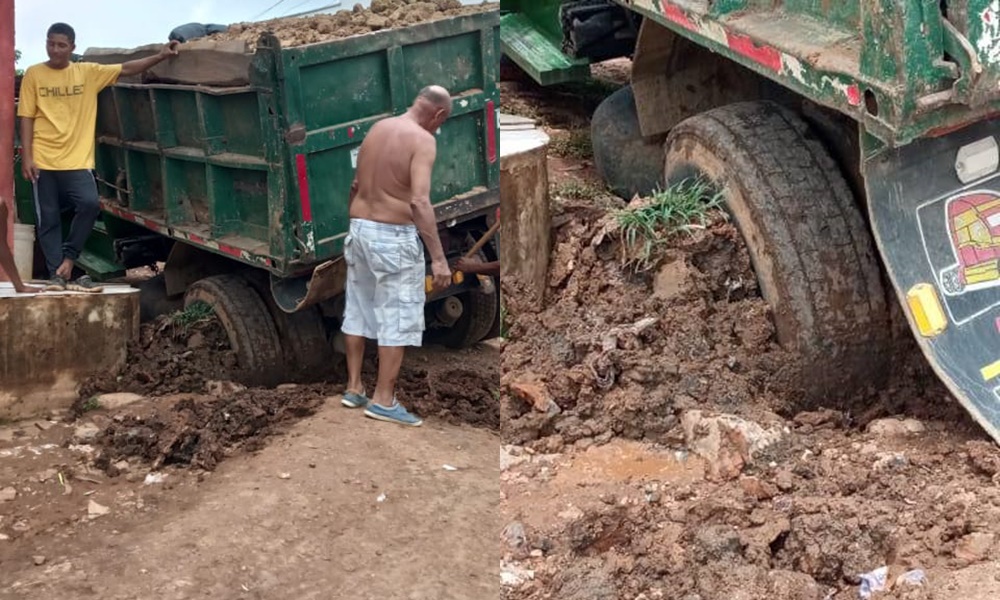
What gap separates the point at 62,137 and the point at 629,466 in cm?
431

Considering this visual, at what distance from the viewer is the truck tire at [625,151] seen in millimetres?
5484

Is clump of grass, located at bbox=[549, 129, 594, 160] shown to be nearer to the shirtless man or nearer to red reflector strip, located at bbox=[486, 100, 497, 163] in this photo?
red reflector strip, located at bbox=[486, 100, 497, 163]

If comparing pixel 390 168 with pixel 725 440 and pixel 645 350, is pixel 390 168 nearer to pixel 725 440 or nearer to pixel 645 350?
pixel 645 350

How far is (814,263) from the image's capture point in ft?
11.5

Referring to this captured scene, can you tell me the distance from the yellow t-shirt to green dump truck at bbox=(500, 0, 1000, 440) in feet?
10.7

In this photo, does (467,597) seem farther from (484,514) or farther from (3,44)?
(3,44)

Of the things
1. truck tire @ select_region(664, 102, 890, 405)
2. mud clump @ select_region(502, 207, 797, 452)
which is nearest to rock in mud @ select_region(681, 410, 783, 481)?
mud clump @ select_region(502, 207, 797, 452)

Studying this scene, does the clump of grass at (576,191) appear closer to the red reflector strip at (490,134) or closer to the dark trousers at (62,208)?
the red reflector strip at (490,134)

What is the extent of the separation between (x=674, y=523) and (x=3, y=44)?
452 centimetres

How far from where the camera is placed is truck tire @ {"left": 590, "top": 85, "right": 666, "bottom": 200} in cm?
548

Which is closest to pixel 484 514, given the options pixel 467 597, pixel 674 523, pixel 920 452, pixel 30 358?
pixel 467 597

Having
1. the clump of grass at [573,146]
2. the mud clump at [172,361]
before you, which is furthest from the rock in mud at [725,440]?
the clump of grass at [573,146]

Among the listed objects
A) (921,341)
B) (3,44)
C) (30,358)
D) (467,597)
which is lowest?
(467,597)

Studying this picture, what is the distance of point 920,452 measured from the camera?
3.09m
